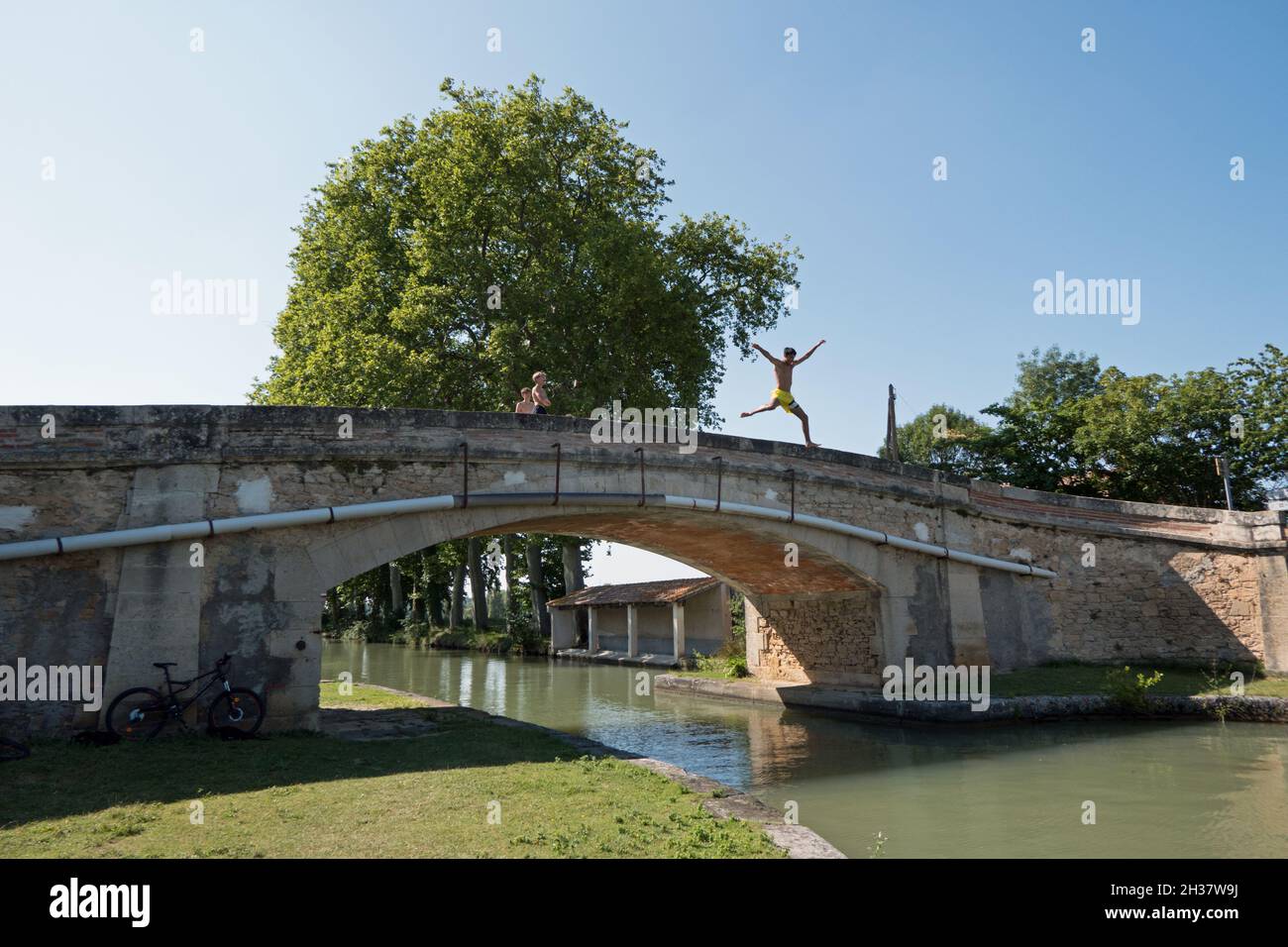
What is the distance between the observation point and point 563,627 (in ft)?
104

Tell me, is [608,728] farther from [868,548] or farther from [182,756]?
[182,756]

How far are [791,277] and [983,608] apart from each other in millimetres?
12741

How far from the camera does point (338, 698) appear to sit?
42.4 feet

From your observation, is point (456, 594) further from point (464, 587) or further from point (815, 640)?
point (815, 640)

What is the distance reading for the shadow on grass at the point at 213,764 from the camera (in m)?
5.88

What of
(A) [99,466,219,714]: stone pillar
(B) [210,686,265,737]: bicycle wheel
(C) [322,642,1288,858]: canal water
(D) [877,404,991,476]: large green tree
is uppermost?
(D) [877,404,991,476]: large green tree

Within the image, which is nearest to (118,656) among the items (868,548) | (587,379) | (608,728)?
(608,728)

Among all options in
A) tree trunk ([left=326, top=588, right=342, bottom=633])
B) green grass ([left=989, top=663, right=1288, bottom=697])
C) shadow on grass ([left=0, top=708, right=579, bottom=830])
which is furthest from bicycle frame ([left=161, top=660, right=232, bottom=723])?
tree trunk ([left=326, top=588, right=342, bottom=633])

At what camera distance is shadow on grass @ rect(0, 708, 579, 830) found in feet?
19.3

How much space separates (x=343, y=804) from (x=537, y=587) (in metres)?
25.3

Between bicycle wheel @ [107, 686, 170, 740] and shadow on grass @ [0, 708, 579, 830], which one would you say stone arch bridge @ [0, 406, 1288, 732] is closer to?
bicycle wheel @ [107, 686, 170, 740]

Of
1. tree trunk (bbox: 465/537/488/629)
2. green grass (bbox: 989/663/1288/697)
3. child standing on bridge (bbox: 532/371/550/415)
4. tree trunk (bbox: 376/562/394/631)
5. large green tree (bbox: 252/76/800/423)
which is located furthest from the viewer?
tree trunk (bbox: 376/562/394/631)

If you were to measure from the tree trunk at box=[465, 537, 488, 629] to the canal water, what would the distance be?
14796 millimetres

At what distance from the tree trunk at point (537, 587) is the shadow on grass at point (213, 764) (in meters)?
20.5
